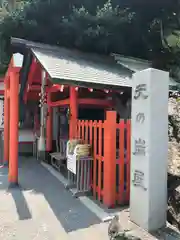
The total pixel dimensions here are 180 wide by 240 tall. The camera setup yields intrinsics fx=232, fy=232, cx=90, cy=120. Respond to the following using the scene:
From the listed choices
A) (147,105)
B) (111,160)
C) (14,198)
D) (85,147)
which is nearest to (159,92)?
(147,105)

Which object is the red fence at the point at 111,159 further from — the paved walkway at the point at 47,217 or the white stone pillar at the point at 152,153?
the white stone pillar at the point at 152,153

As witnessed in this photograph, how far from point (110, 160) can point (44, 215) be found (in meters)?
1.60

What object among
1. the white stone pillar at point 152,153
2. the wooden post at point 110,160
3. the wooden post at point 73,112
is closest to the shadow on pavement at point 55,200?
the wooden post at point 110,160

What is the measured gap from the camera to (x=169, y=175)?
379 cm

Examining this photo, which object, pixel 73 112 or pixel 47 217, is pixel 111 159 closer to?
pixel 47 217

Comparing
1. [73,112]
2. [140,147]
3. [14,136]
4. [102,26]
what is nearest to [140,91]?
[140,147]

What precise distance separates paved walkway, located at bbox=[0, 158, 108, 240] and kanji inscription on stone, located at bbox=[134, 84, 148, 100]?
2161 millimetres

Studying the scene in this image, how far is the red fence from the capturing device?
15.0ft

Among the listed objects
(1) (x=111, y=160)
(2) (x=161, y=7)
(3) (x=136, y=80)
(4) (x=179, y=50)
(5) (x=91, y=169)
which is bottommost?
(5) (x=91, y=169)

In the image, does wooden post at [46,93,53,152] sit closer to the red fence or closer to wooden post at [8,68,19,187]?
wooden post at [8,68,19,187]

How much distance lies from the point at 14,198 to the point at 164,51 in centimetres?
1072

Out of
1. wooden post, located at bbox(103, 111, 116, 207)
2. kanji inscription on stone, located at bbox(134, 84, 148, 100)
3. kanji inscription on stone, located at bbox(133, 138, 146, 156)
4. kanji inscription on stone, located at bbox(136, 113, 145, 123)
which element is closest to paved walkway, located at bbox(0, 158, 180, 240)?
wooden post, located at bbox(103, 111, 116, 207)

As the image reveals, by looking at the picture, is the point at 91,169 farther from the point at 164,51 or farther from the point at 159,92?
the point at 164,51

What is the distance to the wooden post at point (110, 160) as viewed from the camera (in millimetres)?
4535
